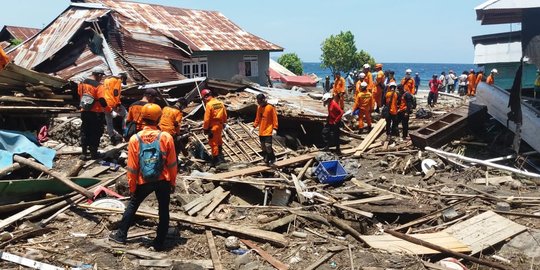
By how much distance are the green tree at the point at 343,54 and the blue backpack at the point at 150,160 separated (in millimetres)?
34222

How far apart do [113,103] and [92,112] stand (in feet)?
2.83

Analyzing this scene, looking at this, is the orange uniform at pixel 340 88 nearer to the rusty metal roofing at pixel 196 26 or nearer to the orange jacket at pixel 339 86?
the orange jacket at pixel 339 86

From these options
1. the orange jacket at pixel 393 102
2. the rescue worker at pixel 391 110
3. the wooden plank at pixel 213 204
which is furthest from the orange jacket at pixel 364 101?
the wooden plank at pixel 213 204

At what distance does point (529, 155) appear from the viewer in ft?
34.2

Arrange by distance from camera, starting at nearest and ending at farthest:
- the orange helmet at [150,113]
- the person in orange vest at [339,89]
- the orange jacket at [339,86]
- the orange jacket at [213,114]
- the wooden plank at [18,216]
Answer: the orange helmet at [150,113] → the wooden plank at [18,216] → the orange jacket at [213,114] → the person in orange vest at [339,89] → the orange jacket at [339,86]

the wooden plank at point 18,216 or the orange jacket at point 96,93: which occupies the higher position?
the orange jacket at point 96,93

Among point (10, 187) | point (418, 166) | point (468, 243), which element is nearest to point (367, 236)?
point (468, 243)

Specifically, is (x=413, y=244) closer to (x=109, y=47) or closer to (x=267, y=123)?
(x=267, y=123)

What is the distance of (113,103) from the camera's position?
10.1 m

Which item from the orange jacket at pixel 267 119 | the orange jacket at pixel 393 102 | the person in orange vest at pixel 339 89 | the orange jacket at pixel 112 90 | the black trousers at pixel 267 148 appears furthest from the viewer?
the person in orange vest at pixel 339 89

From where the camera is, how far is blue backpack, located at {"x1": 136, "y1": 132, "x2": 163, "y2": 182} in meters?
5.53

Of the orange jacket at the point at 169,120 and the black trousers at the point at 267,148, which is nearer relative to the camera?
the orange jacket at the point at 169,120

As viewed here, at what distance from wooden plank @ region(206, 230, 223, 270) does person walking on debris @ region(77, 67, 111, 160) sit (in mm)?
4337

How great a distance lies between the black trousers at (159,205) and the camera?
18.6ft
